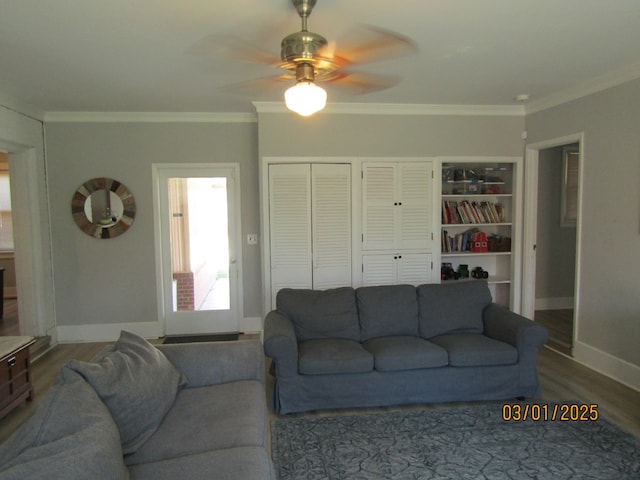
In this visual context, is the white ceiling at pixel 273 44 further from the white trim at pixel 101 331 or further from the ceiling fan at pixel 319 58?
the white trim at pixel 101 331

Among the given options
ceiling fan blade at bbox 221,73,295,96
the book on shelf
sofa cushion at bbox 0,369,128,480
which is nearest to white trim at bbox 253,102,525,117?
ceiling fan blade at bbox 221,73,295,96

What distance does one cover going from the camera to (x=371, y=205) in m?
4.36

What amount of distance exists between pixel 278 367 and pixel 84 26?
8.14 feet

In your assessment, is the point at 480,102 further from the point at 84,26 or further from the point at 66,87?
the point at 66,87

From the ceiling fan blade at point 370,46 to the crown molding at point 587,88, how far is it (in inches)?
70.6

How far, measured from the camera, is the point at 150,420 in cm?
190

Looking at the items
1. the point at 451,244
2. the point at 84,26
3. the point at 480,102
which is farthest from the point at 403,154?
the point at 84,26

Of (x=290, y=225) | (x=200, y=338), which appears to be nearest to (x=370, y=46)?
(x=290, y=225)

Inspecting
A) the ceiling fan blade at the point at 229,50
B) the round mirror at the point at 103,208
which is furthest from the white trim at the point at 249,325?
the ceiling fan blade at the point at 229,50

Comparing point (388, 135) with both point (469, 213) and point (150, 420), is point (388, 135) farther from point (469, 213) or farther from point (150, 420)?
point (150, 420)

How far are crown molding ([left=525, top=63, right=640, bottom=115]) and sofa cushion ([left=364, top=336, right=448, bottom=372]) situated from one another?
2.62 meters

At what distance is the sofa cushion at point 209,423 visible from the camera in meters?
1.75

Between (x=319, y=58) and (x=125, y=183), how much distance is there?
3271 millimetres

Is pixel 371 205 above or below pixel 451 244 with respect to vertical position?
above
